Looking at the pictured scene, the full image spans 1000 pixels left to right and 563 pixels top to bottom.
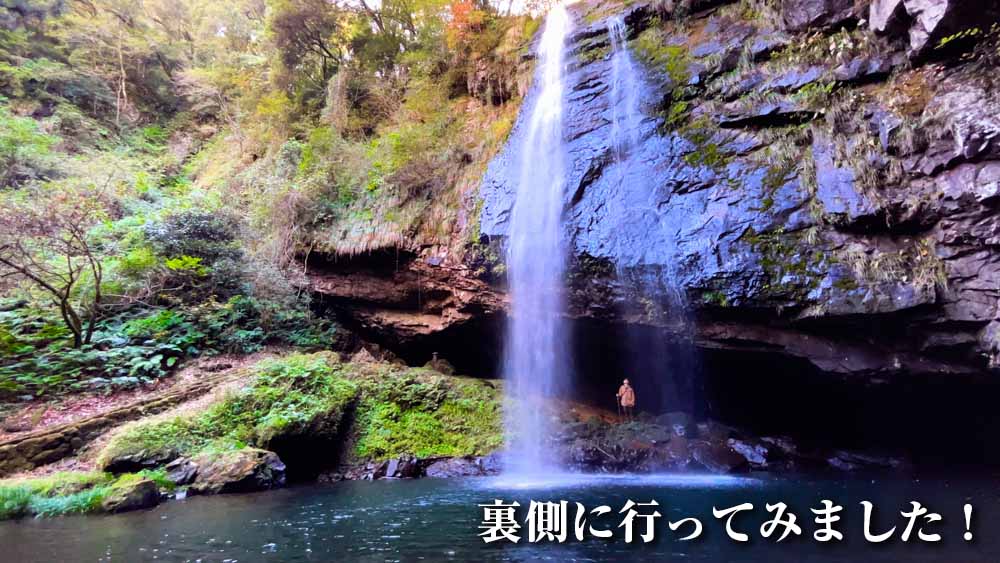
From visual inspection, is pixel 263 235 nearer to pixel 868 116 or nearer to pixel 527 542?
pixel 527 542

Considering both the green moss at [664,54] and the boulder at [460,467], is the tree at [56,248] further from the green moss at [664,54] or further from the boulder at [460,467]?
the green moss at [664,54]

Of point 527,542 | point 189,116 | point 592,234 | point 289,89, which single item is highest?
point 189,116

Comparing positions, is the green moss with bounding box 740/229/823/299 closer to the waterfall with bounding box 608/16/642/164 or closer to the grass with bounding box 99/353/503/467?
the waterfall with bounding box 608/16/642/164

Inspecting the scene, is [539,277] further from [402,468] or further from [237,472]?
[237,472]

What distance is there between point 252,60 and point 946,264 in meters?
24.6

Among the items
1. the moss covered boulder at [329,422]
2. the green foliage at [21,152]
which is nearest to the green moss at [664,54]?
the moss covered boulder at [329,422]

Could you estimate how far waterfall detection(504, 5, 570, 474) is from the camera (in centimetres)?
1001

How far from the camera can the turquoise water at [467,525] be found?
4.36 meters

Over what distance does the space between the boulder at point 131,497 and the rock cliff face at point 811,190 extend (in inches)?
282

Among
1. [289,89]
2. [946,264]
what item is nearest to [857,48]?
[946,264]

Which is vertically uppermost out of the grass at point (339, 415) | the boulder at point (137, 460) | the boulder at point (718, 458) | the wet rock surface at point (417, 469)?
the grass at point (339, 415)

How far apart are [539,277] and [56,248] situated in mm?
11301

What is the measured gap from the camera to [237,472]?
8133 millimetres

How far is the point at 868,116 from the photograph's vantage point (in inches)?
313
